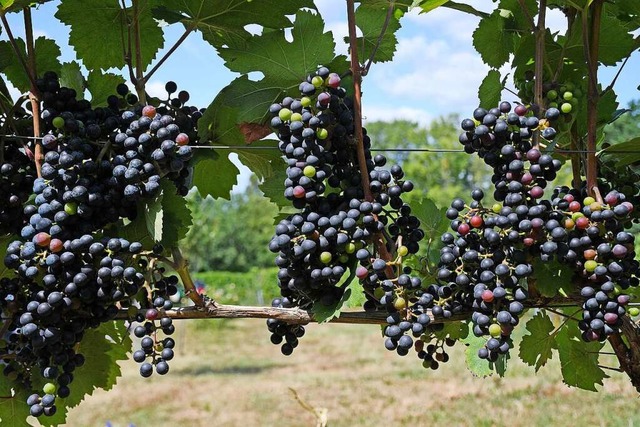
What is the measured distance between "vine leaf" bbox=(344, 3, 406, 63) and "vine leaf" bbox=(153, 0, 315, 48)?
127mm

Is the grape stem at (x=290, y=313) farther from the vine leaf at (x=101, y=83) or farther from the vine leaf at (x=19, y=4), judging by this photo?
the vine leaf at (x=19, y=4)

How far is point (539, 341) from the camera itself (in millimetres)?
1560

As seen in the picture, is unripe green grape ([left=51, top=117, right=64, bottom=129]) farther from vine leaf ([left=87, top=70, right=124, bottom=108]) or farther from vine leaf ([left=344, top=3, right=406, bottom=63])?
vine leaf ([left=344, top=3, right=406, bottom=63])

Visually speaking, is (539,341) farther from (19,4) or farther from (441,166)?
(441,166)

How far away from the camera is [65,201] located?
1228mm

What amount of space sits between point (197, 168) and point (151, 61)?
0.29m

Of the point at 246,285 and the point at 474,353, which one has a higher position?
the point at 474,353

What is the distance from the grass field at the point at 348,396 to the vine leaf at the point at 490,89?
17.3 ft

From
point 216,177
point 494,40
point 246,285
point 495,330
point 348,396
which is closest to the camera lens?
point 495,330

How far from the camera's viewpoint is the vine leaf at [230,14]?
4.58ft

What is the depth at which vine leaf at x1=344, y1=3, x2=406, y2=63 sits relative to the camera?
144 cm

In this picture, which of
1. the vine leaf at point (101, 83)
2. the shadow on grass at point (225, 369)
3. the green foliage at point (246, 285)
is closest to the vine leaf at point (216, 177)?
the vine leaf at point (101, 83)

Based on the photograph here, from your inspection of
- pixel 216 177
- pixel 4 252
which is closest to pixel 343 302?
pixel 216 177

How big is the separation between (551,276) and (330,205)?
418mm
